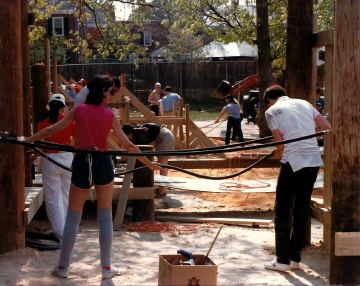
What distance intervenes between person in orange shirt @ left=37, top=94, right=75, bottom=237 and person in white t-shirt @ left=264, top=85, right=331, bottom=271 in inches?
99.2

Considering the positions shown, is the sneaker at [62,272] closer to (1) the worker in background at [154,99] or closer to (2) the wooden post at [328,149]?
(2) the wooden post at [328,149]

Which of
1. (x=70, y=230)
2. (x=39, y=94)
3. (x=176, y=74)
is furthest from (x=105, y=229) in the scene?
(x=176, y=74)

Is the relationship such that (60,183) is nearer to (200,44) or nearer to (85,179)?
(85,179)

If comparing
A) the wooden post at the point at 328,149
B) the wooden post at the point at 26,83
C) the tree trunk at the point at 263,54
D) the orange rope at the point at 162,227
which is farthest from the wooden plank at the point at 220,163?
the tree trunk at the point at 263,54

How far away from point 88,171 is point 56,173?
195 cm

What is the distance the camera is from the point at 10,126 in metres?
5.82

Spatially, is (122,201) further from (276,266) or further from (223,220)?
(276,266)

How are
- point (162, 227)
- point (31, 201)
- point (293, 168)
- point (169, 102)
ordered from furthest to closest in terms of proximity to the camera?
point (169, 102) → point (162, 227) → point (31, 201) → point (293, 168)

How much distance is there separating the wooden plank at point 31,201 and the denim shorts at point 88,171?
136 centimetres

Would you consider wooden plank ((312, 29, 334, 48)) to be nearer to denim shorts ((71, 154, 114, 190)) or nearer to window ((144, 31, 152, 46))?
denim shorts ((71, 154, 114, 190))

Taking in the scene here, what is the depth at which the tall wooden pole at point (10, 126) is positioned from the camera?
576cm

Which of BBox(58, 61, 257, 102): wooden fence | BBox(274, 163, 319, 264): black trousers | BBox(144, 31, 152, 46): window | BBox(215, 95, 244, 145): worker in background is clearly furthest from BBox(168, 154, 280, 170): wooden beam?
BBox(144, 31, 152, 46): window

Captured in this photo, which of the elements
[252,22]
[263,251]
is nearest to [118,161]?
[263,251]

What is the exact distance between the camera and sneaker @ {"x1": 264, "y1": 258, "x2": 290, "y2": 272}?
5.59 meters
